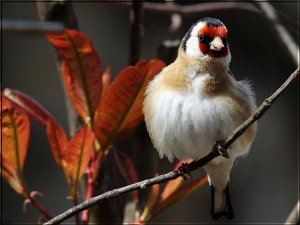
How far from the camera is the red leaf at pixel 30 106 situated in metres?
1.61

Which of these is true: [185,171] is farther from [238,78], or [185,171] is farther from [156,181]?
[238,78]

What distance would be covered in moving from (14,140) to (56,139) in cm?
10

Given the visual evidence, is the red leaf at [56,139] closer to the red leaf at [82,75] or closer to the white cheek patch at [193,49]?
the red leaf at [82,75]

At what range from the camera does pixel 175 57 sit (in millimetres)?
1951

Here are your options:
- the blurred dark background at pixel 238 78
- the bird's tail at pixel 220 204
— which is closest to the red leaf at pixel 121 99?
the bird's tail at pixel 220 204

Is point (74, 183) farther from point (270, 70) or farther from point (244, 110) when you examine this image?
point (270, 70)

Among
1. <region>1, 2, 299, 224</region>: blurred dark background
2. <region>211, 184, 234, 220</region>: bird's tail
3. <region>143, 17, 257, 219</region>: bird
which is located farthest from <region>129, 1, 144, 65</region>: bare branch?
<region>1, 2, 299, 224</region>: blurred dark background

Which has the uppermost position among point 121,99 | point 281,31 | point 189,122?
point 281,31

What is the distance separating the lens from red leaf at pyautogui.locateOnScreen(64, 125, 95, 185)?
4.82 feet

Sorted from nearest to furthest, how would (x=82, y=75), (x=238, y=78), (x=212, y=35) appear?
1. (x=82, y=75)
2. (x=212, y=35)
3. (x=238, y=78)

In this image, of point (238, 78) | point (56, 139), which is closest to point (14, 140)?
point (56, 139)

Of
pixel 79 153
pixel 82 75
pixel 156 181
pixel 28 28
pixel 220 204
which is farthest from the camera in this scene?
pixel 220 204

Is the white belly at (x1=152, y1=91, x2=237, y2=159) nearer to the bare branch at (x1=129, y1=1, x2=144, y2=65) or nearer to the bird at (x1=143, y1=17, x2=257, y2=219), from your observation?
the bird at (x1=143, y1=17, x2=257, y2=219)

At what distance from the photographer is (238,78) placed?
339cm
